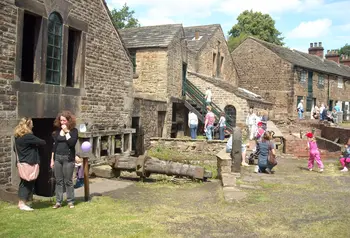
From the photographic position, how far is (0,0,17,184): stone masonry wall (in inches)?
312

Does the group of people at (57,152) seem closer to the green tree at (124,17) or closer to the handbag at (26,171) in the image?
the handbag at (26,171)

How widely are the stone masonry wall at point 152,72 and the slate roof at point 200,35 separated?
596 cm

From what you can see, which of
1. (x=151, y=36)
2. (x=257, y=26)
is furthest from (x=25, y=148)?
(x=257, y=26)

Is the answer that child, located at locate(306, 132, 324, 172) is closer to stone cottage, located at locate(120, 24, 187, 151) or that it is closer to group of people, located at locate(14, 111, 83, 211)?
stone cottage, located at locate(120, 24, 187, 151)

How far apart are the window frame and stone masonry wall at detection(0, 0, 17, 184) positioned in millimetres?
1406

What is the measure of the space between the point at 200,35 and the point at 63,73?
18.6 meters

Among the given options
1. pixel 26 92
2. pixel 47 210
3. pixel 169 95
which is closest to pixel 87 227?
pixel 47 210

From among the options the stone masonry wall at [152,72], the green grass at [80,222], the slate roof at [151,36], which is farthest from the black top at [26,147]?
the slate roof at [151,36]

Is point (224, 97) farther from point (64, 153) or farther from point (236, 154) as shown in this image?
point (64, 153)

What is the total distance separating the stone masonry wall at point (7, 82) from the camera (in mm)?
7914

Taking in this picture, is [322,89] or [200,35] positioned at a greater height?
[200,35]

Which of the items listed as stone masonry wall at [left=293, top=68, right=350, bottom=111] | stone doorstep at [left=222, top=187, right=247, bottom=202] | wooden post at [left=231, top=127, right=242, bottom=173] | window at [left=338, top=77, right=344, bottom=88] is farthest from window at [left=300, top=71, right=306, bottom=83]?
stone doorstep at [left=222, top=187, right=247, bottom=202]

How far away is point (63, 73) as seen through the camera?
10.1 meters

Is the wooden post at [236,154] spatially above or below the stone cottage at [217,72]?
below
